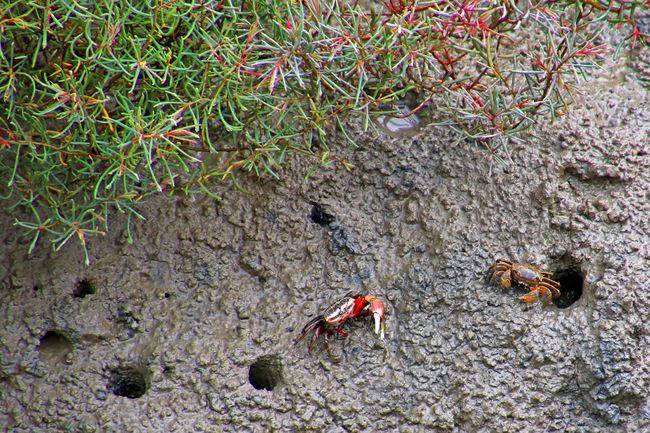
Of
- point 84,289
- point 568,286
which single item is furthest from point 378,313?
point 84,289

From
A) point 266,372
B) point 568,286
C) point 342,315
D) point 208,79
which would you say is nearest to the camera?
point 208,79

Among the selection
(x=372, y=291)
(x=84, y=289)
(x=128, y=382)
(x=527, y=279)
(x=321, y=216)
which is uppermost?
(x=527, y=279)

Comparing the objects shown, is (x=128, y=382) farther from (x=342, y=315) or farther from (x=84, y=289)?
(x=342, y=315)

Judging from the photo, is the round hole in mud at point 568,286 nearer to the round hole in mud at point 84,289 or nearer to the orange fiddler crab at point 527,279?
the orange fiddler crab at point 527,279

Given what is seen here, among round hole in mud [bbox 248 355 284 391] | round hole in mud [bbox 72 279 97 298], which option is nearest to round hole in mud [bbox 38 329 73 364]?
round hole in mud [bbox 72 279 97 298]

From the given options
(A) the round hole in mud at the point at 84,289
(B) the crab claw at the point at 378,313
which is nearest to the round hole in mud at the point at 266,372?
(B) the crab claw at the point at 378,313
